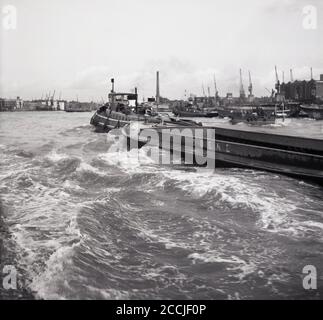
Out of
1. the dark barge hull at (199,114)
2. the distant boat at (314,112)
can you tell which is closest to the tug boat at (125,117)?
the dark barge hull at (199,114)

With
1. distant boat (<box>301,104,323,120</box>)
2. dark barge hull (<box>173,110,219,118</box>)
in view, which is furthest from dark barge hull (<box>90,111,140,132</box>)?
distant boat (<box>301,104,323,120</box>)

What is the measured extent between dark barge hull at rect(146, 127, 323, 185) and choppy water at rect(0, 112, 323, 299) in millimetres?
970

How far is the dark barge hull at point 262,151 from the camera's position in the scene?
1267 cm

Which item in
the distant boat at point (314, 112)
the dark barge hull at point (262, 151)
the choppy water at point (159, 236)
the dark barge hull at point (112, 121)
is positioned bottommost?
the choppy water at point (159, 236)

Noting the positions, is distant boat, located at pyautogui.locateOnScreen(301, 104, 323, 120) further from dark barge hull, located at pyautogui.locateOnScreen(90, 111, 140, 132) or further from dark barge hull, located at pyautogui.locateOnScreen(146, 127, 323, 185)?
dark barge hull, located at pyautogui.locateOnScreen(146, 127, 323, 185)

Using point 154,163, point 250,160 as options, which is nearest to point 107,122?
point 154,163

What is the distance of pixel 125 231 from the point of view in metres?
7.11

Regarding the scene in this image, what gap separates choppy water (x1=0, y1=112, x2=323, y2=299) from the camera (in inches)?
193

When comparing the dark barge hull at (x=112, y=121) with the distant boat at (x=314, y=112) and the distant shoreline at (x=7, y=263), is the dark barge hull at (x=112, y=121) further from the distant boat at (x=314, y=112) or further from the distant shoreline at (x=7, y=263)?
the distant boat at (x=314, y=112)

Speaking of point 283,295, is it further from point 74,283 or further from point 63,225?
point 63,225

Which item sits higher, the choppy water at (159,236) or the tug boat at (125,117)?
the tug boat at (125,117)

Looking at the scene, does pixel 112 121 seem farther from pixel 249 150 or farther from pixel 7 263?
pixel 7 263

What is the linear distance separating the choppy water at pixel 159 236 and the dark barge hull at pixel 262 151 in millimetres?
970
